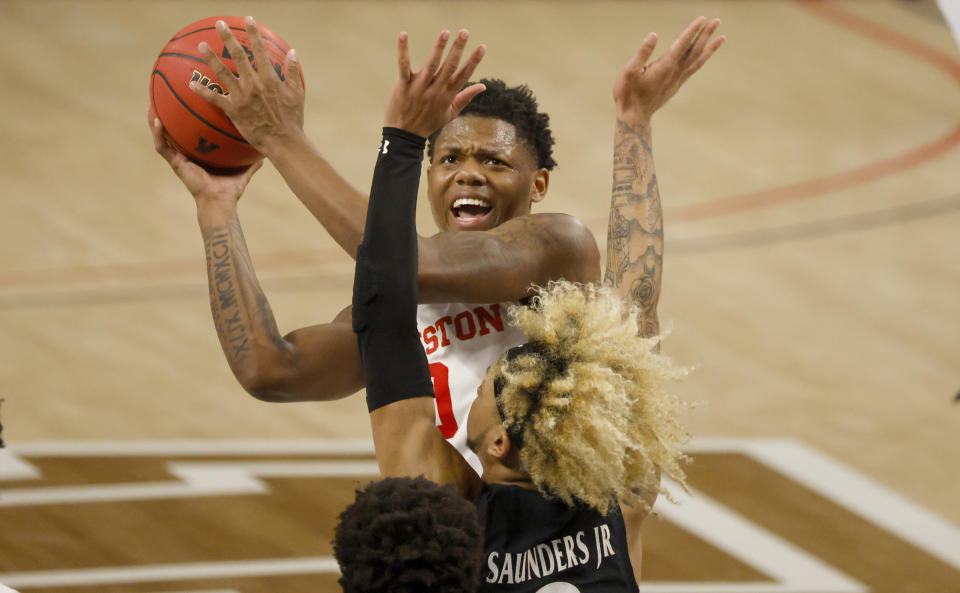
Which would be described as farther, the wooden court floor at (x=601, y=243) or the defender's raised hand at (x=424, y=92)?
the wooden court floor at (x=601, y=243)

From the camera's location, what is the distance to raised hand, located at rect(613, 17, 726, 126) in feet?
12.1

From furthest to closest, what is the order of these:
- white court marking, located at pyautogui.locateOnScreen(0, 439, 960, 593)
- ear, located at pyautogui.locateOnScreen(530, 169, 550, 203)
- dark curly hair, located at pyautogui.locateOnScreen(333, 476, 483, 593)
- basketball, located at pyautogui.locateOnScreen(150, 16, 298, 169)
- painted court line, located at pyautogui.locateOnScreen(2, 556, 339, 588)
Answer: white court marking, located at pyautogui.locateOnScreen(0, 439, 960, 593) → painted court line, located at pyautogui.locateOnScreen(2, 556, 339, 588) → ear, located at pyautogui.locateOnScreen(530, 169, 550, 203) → basketball, located at pyautogui.locateOnScreen(150, 16, 298, 169) → dark curly hair, located at pyautogui.locateOnScreen(333, 476, 483, 593)

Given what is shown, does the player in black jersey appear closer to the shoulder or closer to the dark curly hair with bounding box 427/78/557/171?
the shoulder

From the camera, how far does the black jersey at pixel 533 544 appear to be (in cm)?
292

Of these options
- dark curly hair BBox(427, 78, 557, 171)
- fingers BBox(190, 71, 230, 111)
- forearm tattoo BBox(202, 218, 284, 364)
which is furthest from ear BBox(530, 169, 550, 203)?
fingers BBox(190, 71, 230, 111)

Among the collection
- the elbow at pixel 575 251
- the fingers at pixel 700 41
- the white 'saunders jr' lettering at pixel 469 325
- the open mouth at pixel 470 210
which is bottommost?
the white 'saunders jr' lettering at pixel 469 325

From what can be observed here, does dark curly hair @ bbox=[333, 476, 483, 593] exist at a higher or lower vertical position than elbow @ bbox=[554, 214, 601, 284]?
lower

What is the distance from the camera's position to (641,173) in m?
3.90

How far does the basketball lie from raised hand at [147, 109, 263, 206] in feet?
0.08

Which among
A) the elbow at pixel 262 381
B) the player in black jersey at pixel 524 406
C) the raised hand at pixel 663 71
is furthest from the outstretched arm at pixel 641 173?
the elbow at pixel 262 381

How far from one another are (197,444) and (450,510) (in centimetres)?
413

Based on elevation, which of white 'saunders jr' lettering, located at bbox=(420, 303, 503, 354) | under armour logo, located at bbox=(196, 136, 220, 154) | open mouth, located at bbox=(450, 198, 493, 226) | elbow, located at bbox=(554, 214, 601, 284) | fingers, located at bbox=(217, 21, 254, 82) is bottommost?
white 'saunders jr' lettering, located at bbox=(420, 303, 503, 354)

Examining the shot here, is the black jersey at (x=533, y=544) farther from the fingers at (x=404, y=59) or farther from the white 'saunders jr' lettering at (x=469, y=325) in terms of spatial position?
the fingers at (x=404, y=59)

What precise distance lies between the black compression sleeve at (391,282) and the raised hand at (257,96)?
0.44 meters
